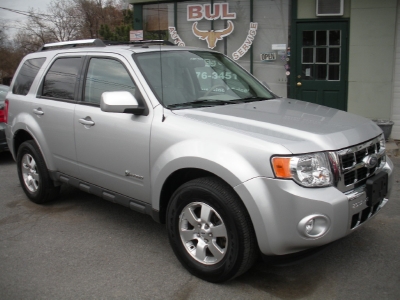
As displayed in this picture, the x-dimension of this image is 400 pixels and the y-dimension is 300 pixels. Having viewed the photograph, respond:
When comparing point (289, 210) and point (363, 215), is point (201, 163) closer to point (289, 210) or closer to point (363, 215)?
point (289, 210)

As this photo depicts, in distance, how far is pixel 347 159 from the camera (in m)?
3.26

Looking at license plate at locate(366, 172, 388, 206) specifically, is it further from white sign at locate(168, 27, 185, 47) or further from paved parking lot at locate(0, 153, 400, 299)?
white sign at locate(168, 27, 185, 47)

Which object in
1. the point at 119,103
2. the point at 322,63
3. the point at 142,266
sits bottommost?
the point at 142,266

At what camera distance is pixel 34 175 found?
18.0 ft

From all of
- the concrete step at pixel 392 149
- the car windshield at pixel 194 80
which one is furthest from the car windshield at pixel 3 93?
the concrete step at pixel 392 149

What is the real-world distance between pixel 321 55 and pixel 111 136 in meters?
6.50

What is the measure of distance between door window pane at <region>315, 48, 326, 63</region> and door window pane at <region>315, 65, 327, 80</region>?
122 millimetres

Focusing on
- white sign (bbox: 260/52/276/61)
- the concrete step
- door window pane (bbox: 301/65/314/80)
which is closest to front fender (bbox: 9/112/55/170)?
the concrete step

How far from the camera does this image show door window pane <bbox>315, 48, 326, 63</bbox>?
938 cm

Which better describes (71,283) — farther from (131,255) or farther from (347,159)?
(347,159)

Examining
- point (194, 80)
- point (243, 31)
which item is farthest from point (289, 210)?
point (243, 31)

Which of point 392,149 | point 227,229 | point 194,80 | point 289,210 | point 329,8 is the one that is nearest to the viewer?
point 289,210

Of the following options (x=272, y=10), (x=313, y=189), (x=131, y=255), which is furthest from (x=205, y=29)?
(x=313, y=189)

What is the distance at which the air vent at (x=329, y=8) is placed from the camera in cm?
902
